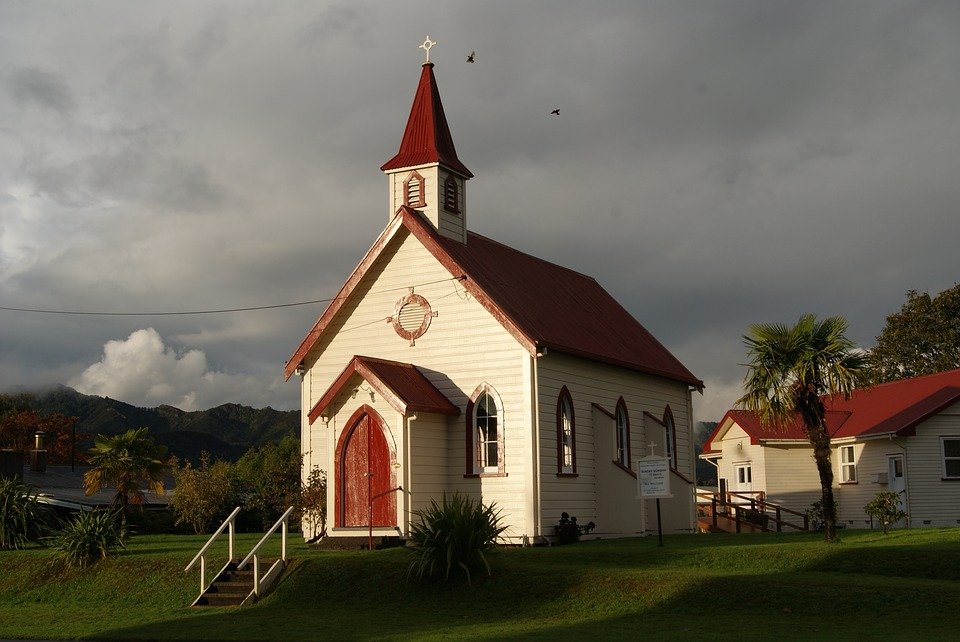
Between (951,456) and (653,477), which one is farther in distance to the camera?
(951,456)

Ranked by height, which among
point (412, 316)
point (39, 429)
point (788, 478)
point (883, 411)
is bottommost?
point (788, 478)

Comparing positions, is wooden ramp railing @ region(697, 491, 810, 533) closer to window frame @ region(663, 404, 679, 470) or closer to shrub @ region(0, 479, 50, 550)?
window frame @ region(663, 404, 679, 470)

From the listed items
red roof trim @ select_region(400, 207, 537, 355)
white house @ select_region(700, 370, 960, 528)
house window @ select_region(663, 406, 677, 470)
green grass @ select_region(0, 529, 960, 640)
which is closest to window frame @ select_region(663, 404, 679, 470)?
house window @ select_region(663, 406, 677, 470)

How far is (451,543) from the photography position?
22938 millimetres

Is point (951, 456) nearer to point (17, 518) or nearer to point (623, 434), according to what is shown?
point (623, 434)

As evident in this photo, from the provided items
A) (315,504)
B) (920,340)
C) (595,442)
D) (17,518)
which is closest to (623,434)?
(595,442)

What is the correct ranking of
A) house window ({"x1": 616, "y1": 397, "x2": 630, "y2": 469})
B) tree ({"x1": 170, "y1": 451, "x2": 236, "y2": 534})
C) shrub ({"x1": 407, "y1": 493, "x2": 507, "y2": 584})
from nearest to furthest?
shrub ({"x1": 407, "y1": 493, "x2": 507, "y2": 584}) < house window ({"x1": 616, "y1": 397, "x2": 630, "y2": 469}) < tree ({"x1": 170, "y1": 451, "x2": 236, "y2": 534})

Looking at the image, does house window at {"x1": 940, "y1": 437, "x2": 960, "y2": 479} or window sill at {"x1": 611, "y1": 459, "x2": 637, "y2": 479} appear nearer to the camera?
window sill at {"x1": 611, "y1": 459, "x2": 637, "y2": 479}

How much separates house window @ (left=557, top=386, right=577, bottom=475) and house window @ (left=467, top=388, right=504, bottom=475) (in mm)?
1772

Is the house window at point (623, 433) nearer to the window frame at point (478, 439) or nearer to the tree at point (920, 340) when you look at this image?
the window frame at point (478, 439)

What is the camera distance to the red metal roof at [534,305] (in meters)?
29.7

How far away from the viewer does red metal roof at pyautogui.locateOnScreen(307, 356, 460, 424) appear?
28.2 meters

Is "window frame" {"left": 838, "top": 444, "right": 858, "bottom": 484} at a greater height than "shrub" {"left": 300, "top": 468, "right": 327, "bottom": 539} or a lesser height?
greater

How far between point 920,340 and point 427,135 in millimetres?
40103
